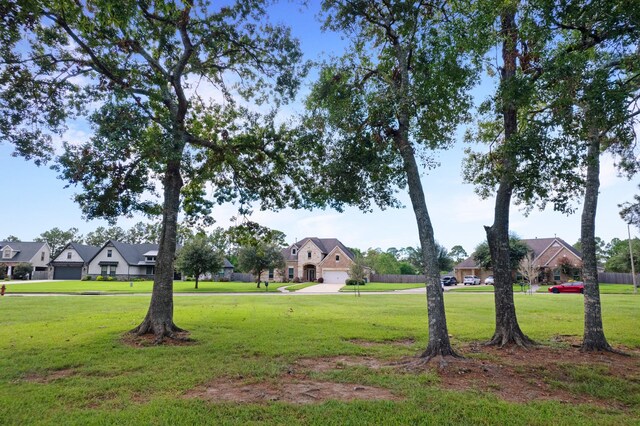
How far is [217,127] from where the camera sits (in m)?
13.3

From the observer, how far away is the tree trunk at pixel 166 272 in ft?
33.6

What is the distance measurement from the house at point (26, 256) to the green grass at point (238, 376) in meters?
59.3

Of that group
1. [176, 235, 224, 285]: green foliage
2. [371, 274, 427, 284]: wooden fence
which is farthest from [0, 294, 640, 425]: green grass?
[371, 274, 427, 284]: wooden fence

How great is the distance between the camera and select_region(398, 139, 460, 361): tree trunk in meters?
7.55

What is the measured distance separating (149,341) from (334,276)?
4686 centimetres

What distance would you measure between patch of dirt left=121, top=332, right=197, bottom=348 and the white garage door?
45620mm

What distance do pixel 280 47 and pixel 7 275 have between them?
6543 cm

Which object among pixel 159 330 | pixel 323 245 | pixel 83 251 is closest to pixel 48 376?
pixel 159 330

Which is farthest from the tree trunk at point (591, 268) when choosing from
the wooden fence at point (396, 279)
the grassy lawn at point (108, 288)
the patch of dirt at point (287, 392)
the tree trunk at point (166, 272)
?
the wooden fence at point (396, 279)

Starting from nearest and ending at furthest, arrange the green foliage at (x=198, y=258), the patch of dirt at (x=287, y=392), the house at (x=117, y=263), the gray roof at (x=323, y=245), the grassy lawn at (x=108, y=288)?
1. the patch of dirt at (x=287, y=392)
2. the grassy lawn at (x=108, y=288)
3. the green foliage at (x=198, y=258)
4. the gray roof at (x=323, y=245)
5. the house at (x=117, y=263)

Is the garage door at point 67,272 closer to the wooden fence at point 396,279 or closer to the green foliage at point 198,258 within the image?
the green foliage at point 198,258

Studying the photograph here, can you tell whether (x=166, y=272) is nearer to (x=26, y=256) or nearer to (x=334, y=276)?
(x=334, y=276)

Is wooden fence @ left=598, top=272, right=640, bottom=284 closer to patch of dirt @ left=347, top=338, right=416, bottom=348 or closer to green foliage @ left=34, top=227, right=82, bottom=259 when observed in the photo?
patch of dirt @ left=347, top=338, right=416, bottom=348

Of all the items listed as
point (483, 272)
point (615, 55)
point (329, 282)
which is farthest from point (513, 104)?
point (483, 272)
